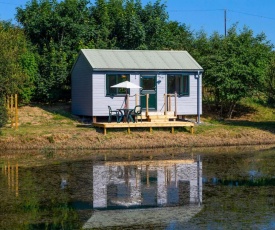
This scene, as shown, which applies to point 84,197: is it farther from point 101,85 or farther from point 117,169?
point 101,85

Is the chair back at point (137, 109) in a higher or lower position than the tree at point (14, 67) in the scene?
lower

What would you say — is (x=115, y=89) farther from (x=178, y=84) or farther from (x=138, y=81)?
(x=178, y=84)

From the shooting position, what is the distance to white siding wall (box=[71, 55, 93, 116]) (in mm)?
30703

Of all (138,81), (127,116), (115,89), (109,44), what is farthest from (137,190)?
(109,44)

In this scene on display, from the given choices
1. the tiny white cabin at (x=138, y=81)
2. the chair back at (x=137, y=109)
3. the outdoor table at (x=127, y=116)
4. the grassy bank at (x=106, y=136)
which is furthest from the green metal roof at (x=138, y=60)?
the grassy bank at (x=106, y=136)

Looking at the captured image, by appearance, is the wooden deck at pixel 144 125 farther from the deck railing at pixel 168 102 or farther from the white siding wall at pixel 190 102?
the white siding wall at pixel 190 102

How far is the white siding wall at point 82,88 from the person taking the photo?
101 ft

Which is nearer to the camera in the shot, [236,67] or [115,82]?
[115,82]

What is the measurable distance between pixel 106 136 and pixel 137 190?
11.1 m

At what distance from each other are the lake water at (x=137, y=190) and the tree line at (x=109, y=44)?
379 inches

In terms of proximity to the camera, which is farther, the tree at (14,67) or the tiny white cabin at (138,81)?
the tiny white cabin at (138,81)

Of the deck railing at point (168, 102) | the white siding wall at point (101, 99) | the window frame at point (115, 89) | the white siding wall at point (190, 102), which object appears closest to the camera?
the white siding wall at point (101, 99)

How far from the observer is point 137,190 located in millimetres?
16250

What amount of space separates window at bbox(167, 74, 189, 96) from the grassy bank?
1.98 meters
